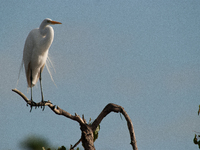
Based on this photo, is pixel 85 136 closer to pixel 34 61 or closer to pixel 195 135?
pixel 195 135

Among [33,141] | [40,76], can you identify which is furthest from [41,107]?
[33,141]

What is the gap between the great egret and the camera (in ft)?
16.4

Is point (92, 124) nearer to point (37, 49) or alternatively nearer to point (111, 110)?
point (111, 110)

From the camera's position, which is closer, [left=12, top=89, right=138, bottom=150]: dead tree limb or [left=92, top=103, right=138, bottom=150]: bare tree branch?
[left=12, top=89, right=138, bottom=150]: dead tree limb

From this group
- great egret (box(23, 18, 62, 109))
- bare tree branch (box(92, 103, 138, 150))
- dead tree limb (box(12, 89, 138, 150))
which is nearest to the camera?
dead tree limb (box(12, 89, 138, 150))

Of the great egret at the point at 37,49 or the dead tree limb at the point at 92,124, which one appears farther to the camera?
the great egret at the point at 37,49

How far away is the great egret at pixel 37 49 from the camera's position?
196 inches

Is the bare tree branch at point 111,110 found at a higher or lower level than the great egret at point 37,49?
lower

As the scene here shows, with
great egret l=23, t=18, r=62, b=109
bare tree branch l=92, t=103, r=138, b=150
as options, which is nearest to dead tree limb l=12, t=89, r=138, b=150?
bare tree branch l=92, t=103, r=138, b=150

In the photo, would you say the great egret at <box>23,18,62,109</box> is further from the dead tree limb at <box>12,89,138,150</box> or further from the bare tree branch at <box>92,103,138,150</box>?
the bare tree branch at <box>92,103,138,150</box>

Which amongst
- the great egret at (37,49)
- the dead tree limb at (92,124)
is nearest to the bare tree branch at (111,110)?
the dead tree limb at (92,124)

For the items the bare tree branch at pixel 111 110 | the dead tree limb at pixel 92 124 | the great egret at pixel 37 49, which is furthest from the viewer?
the great egret at pixel 37 49

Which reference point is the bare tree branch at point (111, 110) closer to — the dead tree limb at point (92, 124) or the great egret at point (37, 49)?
the dead tree limb at point (92, 124)

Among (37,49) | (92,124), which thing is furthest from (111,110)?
(37,49)
